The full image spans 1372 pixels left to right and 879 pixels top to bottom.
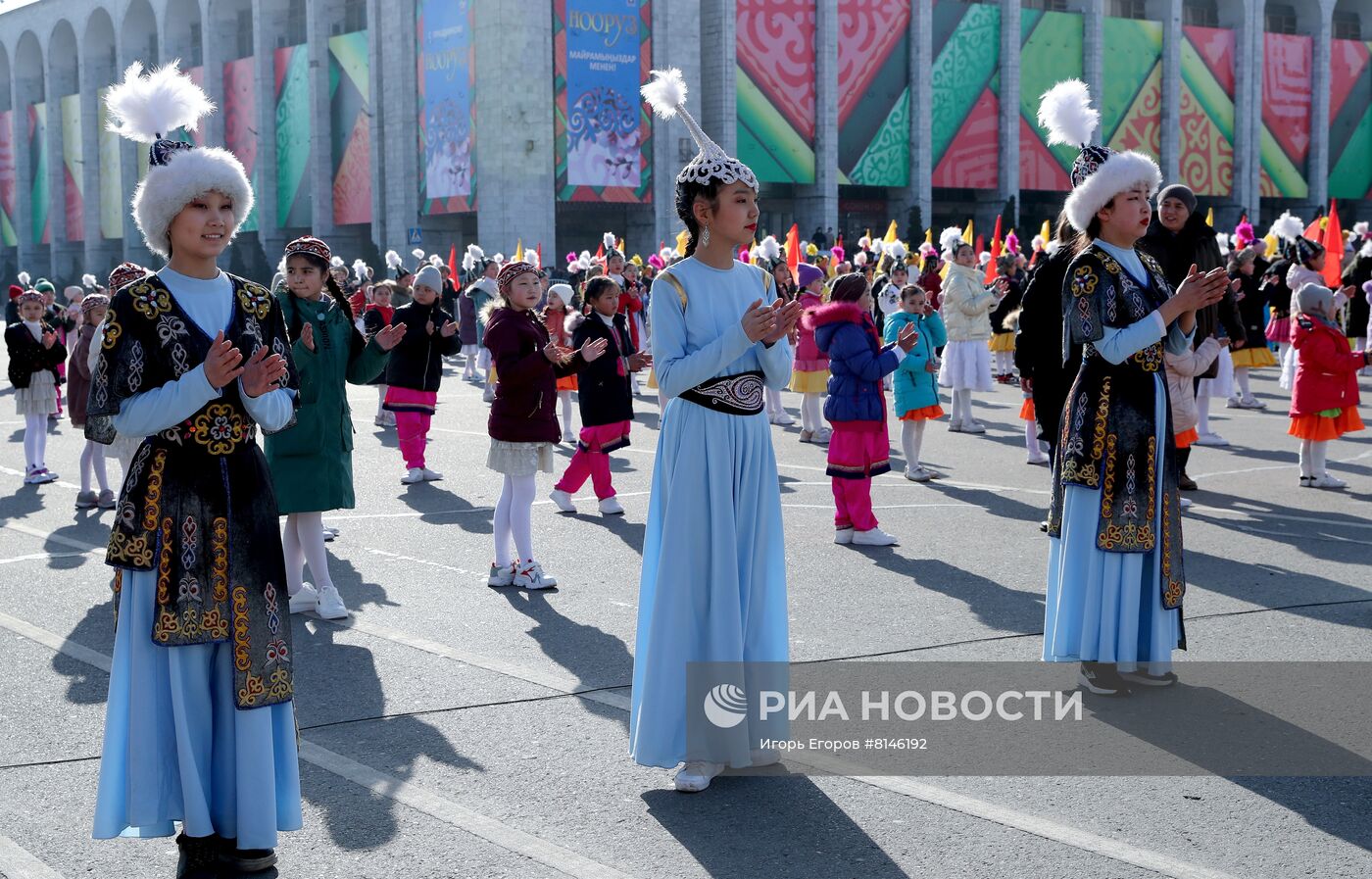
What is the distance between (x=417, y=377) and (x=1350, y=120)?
193ft

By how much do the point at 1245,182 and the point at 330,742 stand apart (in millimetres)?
59530

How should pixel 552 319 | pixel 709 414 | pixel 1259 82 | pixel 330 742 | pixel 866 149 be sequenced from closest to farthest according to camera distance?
pixel 709 414 → pixel 330 742 → pixel 552 319 → pixel 866 149 → pixel 1259 82

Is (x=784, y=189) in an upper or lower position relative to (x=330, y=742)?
upper

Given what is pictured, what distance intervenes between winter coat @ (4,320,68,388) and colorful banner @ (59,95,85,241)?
2427 inches

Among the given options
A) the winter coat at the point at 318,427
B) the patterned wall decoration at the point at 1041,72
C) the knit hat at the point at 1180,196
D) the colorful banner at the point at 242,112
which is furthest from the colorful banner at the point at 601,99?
the winter coat at the point at 318,427

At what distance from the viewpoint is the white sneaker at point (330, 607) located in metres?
7.31

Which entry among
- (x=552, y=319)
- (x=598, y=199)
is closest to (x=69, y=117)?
(x=598, y=199)

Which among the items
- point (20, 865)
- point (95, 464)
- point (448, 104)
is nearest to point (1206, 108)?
point (448, 104)

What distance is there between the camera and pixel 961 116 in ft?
177

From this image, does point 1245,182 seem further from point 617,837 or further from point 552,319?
point 617,837

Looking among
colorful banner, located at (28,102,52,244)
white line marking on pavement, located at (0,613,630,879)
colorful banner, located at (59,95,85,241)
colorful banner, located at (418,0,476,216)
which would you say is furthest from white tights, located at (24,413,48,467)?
colorful banner, located at (28,102,52,244)

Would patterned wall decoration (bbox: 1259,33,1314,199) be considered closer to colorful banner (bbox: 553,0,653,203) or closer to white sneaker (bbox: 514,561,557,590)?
colorful banner (bbox: 553,0,653,203)

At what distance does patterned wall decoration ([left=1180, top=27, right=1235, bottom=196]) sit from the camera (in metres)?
57.6

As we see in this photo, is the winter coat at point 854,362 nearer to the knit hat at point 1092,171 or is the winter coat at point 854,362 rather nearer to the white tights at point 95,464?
the knit hat at point 1092,171
